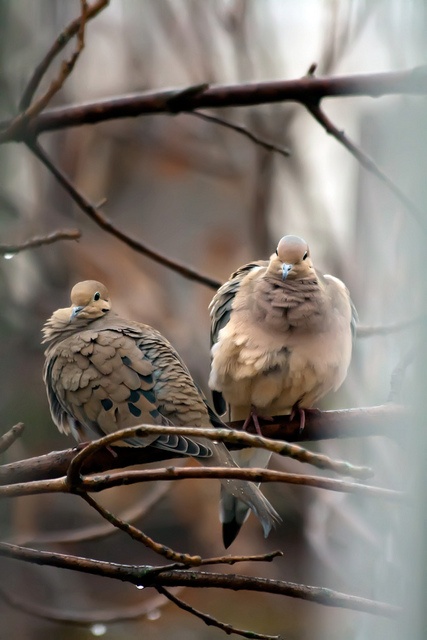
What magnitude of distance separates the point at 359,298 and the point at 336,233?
0.30 metres

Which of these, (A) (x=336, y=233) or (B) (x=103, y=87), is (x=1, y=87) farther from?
(B) (x=103, y=87)

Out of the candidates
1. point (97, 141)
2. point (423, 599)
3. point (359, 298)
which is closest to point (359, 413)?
point (423, 599)

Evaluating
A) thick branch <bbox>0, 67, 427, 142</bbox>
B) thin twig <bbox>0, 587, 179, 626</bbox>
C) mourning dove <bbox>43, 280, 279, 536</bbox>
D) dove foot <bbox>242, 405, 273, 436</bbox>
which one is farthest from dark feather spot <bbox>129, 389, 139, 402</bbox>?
thick branch <bbox>0, 67, 427, 142</bbox>

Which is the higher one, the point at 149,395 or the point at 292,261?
the point at 292,261

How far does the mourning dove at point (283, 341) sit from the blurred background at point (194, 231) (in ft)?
0.52

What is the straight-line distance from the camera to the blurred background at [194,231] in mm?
2697

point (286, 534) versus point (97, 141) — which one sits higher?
point (97, 141)

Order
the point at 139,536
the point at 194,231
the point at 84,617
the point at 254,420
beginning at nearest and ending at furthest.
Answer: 1. the point at 139,536
2. the point at 254,420
3. the point at 84,617
4. the point at 194,231

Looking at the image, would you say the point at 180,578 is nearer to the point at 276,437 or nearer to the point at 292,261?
the point at 276,437

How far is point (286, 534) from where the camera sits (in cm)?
396

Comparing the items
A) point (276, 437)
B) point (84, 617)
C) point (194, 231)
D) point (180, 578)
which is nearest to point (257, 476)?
point (180, 578)

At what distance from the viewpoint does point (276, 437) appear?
1733 mm

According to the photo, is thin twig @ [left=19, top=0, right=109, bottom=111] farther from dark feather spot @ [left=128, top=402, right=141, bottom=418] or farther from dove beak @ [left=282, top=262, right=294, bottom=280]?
dove beak @ [left=282, top=262, right=294, bottom=280]

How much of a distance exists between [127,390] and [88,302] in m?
0.34
